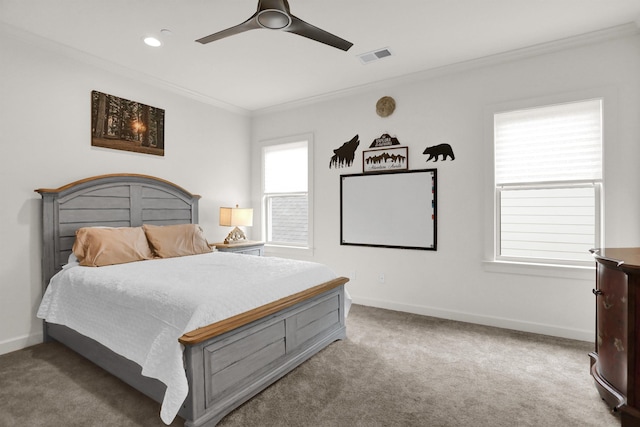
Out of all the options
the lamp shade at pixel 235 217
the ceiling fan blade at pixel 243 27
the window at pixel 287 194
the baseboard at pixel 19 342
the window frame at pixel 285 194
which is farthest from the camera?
the window at pixel 287 194

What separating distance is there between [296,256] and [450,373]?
8.72 feet

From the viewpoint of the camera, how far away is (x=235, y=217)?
4.26m

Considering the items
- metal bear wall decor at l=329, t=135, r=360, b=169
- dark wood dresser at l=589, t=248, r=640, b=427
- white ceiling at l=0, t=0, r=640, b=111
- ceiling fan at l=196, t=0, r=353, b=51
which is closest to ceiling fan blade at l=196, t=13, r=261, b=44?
ceiling fan at l=196, t=0, r=353, b=51

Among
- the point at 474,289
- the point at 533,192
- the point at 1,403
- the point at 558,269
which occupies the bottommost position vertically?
the point at 1,403

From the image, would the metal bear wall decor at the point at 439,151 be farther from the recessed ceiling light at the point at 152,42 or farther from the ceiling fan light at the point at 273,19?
the recessed ceiling light at the point at 152,42

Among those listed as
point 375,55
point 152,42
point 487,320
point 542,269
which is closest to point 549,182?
point 542,269

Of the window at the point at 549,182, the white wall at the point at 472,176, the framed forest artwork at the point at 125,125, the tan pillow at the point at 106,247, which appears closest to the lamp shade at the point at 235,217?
the white wall at the point at 472,176

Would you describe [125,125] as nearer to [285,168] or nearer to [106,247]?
[106,247]

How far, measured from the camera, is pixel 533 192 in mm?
3164

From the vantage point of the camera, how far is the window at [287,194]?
4621 millimetres

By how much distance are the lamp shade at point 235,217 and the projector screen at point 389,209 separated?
125 centimetres

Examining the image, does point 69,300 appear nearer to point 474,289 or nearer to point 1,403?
point 1,403

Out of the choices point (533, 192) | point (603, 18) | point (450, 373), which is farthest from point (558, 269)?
point (603, 18)

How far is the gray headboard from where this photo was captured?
114 inches
